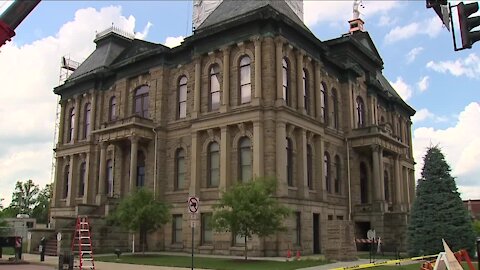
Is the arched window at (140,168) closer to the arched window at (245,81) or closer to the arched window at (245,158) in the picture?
the arched window at (245,158)

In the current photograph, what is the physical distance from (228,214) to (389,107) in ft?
112

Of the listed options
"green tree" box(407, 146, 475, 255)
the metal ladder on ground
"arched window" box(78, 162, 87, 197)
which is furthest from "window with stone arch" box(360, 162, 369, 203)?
"arched window" box(78, 162, 87, 197)

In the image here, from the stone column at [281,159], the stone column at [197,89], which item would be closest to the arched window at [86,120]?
the stone column at [197,89]

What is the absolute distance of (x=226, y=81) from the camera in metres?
35.5

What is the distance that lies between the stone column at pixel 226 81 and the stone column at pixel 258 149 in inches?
126

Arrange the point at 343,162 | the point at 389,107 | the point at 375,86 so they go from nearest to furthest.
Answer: the point at 343,162 < the point at 375,86 < the point at 389,107

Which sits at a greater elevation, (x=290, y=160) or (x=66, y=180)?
(x=290, y=160)

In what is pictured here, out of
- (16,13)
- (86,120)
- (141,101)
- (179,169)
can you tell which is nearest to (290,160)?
(179,169)

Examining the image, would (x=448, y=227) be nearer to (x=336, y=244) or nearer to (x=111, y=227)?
(x=336, y=244)

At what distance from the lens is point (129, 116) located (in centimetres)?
3956

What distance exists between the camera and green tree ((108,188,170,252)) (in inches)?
1256

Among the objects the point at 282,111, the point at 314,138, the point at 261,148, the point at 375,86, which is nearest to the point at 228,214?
the point at 261,148

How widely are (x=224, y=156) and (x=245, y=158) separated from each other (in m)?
1.45

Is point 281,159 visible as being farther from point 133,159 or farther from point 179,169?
point 133,159
